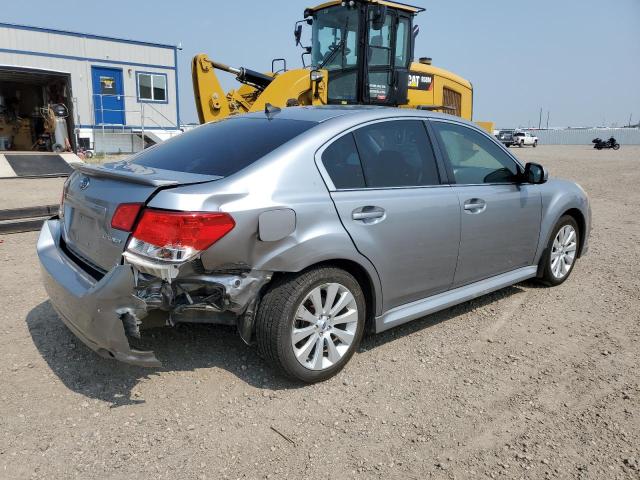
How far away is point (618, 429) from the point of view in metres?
2.72

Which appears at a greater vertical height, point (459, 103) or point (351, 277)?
point (459, 103)

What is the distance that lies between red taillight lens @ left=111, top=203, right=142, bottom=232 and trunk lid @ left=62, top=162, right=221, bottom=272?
2cm

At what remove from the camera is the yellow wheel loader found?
945cm

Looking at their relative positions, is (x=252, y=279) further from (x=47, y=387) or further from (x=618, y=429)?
(x=618, y=429)

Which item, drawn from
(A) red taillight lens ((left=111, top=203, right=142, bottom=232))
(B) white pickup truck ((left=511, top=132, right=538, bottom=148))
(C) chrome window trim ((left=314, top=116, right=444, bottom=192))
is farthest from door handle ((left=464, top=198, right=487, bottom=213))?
(B) white pickup truck ((left=511, top=132, right=538, bottom=148))

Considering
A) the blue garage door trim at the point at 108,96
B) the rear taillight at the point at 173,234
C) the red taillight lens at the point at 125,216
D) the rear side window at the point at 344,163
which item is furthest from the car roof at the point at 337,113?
the blue garage door trim at the point at 108,96

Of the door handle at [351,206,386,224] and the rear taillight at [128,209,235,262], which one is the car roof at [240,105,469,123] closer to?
the door handle at [351,206,386,224]

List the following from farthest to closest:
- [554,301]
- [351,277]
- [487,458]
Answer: [554,301] → [351,277] → [487,458]

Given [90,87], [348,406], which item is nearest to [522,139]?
[90,87]

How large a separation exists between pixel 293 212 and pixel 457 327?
74.2 inches

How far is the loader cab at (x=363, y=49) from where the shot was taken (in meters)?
9.38

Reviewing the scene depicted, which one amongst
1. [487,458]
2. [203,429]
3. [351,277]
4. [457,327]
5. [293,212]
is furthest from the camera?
[457,327]

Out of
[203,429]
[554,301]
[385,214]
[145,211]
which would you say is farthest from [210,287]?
[554,301]

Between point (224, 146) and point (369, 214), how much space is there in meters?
1.04
